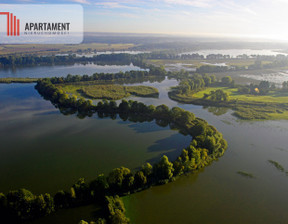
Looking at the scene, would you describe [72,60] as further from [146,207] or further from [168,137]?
[146,207]

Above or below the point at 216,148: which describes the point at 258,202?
below

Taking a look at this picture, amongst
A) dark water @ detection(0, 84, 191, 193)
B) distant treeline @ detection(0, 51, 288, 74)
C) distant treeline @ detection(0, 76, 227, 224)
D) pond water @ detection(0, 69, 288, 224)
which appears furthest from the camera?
distant treeline @ detection(0, 51, 288, 74)

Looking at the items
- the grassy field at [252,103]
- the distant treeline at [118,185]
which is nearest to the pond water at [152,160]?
the distant treeline at [118,185]

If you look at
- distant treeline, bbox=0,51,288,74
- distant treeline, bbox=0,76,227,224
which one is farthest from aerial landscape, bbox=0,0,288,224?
distant treeline, bbox=0,51,288,74

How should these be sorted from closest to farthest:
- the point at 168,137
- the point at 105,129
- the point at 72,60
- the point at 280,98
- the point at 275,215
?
the point at 275,215 → the point at 168,137 → the point at 105,129 → the point at 280,98 → the point at 72,60

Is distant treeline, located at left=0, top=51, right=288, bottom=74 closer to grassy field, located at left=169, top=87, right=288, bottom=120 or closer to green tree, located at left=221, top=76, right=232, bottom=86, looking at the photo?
green tree, located at left=221, top=76, right=232, bottom=86

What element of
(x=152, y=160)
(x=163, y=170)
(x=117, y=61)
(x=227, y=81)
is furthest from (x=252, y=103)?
(x=117, y=61)

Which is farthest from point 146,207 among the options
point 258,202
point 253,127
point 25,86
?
point 25,86

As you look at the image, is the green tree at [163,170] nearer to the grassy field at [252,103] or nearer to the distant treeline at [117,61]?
the grassy field at [252,103]
